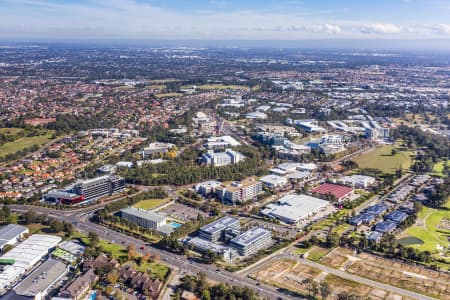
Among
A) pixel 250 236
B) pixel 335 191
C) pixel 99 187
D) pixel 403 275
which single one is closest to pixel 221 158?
pixel 335 191

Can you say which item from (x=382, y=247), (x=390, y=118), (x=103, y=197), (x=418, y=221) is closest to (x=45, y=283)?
(x=103, y=197)

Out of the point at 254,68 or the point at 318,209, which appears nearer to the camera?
the point at 318,209

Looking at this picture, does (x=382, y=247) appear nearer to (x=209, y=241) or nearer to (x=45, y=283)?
(x=209, y=241)

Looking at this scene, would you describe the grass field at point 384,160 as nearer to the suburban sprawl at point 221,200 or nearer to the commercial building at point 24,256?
the suburban sprawl at point 221,200

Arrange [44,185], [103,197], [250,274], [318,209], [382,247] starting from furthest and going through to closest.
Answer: [44,185], [103,197], [318,209], [382,247], [250,274]

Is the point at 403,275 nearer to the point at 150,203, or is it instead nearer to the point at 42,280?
the point at 150,203

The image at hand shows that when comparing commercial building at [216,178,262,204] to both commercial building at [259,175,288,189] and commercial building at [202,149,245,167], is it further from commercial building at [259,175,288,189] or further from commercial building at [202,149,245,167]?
commercial building at [202,149,245,167]
